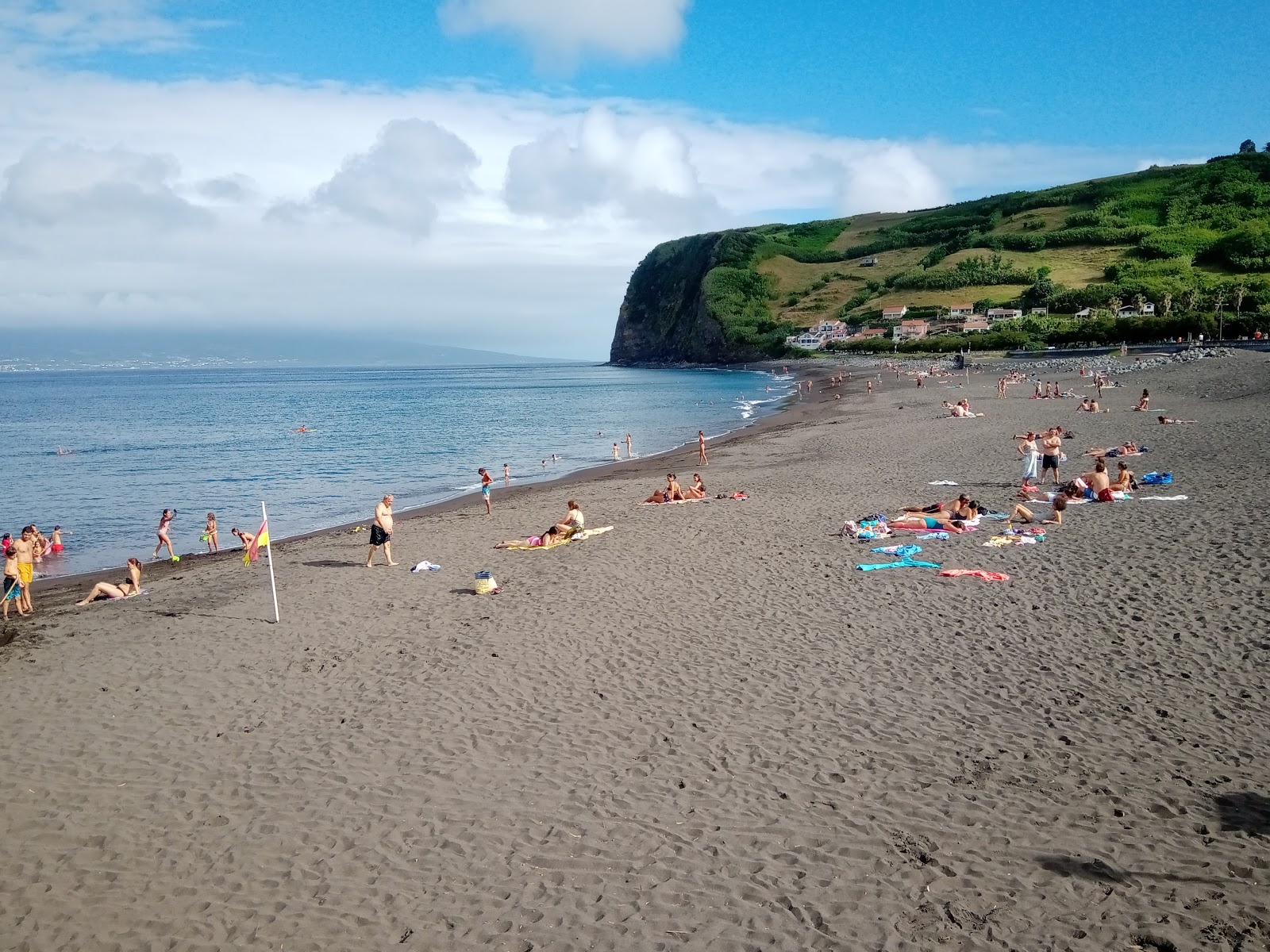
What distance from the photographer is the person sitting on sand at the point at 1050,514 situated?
14898 millimetres

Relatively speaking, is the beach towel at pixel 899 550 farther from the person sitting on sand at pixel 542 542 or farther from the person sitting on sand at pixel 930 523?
the person sitting on sand at pixel 542 542

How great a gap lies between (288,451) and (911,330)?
282 feet

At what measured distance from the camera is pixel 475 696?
9102 mm

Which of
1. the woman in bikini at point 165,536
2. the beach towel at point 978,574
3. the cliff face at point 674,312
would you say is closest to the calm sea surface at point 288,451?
the woman in bikini at point 165,536

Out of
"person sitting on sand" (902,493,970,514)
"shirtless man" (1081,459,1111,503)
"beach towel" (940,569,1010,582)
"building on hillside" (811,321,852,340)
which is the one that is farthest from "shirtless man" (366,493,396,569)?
"building on hillside" (811,321,852,340)

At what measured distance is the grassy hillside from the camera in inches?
3740

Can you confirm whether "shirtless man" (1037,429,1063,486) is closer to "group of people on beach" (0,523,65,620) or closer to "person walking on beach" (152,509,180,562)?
"person walking on beach" (152,509,180,562)

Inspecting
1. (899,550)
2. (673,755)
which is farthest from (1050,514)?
(673,755)

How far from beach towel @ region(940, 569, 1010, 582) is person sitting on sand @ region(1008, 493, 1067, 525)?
3310 mm

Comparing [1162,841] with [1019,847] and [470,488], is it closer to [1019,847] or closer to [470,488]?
[1019,847]

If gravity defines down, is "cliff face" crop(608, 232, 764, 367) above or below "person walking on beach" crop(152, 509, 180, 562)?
above

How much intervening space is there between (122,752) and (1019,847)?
26.0 ft

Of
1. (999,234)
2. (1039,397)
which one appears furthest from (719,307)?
(1039,397)

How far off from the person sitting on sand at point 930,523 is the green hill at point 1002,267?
69238 millimetres
